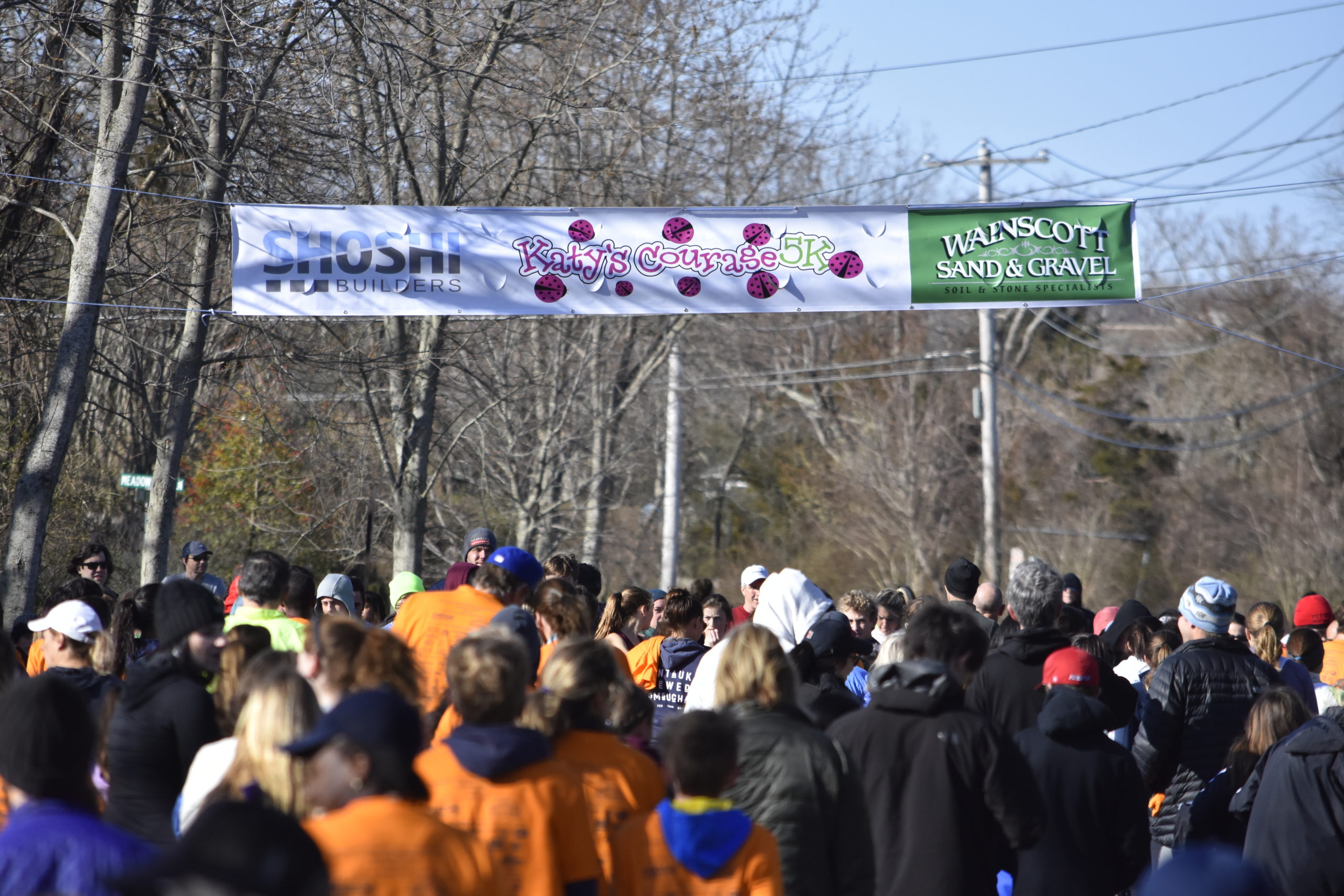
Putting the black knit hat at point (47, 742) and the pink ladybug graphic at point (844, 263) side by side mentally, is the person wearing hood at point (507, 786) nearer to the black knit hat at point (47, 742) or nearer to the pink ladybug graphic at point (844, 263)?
the black knit hat at point (47, 742)

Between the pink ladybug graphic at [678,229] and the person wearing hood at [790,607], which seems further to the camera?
A: the pink ladybug graphic at [678,229]

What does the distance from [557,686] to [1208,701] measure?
130 inches

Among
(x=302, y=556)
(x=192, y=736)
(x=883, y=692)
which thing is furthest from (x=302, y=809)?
(x=302, y=556)

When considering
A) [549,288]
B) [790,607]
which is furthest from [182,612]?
[549,288]

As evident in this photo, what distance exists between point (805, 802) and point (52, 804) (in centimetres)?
197

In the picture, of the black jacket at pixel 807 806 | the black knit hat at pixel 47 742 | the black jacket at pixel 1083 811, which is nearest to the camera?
the black knit hat at pixel 47 742

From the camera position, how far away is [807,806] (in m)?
3.73

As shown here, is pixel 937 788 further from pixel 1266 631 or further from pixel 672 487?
pixel 672 487

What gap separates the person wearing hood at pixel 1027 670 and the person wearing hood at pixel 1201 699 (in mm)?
199

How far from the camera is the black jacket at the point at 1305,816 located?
4.44 m

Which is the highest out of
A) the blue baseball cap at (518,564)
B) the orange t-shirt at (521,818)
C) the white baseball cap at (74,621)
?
the blue baseball cap at (518,564)

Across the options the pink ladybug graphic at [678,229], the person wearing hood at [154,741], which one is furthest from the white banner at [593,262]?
the person wearing hood at [154,741]

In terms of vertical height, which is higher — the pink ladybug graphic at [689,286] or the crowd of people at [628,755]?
the pink ladybug graphic at [689,286]

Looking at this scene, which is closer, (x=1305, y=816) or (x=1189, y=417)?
(x=1305, y=816)
